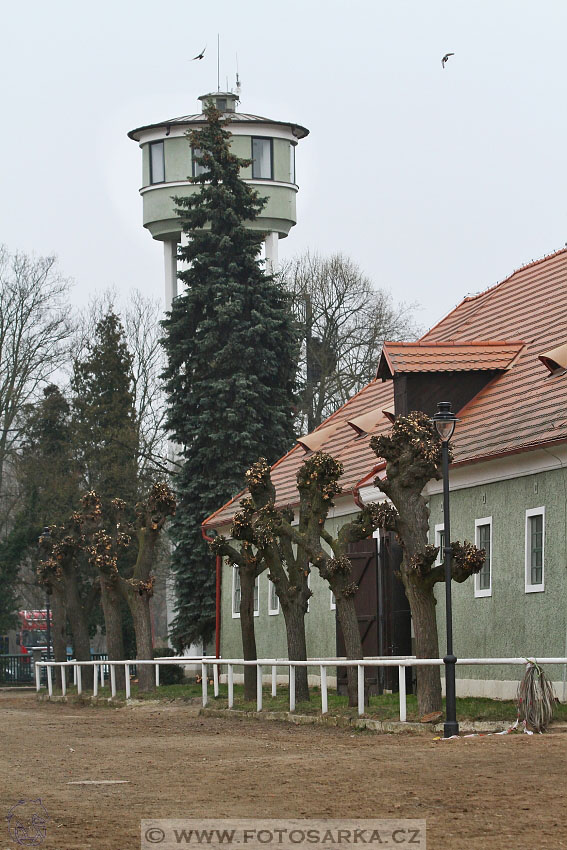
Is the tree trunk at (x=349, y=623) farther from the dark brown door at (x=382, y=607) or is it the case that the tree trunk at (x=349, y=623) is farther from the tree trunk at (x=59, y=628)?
the tree trunk at (x=59, y=628)

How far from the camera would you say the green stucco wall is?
827 inches

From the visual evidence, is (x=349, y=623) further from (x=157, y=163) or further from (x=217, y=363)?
(x=157, y=163)

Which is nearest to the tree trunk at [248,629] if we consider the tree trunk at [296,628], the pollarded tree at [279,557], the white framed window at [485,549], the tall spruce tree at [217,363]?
the pollarded tree at [279,557]

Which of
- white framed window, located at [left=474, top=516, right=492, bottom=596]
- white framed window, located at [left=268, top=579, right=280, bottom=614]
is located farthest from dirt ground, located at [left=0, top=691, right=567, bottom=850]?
white framed window, located at [left=268, top=579, right=280, bottom=614]

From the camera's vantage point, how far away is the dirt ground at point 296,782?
1023 centimetres

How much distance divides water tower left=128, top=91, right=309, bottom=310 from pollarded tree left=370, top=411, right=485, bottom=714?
3456cm

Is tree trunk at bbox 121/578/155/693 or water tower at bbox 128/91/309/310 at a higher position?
water tower at bbox 128/91/309/310

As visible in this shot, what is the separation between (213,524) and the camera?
3741 cm

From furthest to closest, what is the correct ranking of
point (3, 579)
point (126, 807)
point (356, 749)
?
point (3, 579) < point (356, 749) < point (126, 807)

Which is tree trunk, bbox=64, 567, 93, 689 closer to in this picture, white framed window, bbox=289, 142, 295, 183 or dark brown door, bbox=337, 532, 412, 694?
dark brown door, bbox=337, 532, 412, 694

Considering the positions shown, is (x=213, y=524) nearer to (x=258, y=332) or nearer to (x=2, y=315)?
(x=258, y=332)

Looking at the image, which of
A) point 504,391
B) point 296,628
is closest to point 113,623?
point 296,628

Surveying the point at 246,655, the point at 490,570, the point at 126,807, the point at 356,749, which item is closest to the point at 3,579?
Answer: the point at 246,655

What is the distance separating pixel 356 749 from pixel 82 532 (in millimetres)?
20488
